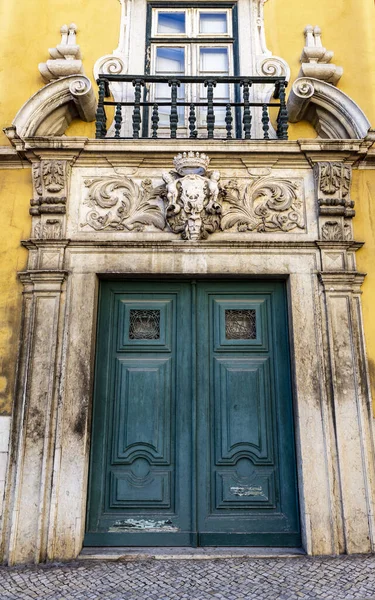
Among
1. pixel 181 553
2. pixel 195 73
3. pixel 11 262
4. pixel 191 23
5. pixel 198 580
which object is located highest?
pixel 191 23

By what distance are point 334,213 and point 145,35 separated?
9.90 ft

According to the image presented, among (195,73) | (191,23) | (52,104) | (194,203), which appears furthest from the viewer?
(191,23)

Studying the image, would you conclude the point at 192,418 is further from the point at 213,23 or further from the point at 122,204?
the point at 213,23

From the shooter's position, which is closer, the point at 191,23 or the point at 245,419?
the point at 245,419

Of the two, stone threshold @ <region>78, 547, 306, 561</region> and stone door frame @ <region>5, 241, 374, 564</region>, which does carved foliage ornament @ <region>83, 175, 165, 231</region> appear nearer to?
stone door frame @ <region>5, 241, 374, 564</region>

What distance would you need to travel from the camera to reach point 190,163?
4469 mm

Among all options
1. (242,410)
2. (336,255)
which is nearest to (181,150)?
(336,255)

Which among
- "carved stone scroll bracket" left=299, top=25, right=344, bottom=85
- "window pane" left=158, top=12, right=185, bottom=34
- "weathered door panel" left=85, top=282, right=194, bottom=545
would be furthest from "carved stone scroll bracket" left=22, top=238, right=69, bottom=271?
"carved stone scroll bracket" left=299, top=25, right=344, bottom=85

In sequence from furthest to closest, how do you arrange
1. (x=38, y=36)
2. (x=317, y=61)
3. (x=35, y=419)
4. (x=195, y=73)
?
(x=195, y=73), (x=38, y=36), (x=317, y=61), (x=35, y=419)

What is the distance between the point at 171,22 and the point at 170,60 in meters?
0.54

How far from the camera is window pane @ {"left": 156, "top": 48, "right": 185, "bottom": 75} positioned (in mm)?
5426

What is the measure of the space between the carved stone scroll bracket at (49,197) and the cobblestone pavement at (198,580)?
281cm

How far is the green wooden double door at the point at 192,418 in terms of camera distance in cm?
407

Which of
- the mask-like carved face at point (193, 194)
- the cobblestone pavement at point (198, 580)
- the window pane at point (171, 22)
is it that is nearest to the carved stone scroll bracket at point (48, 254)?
the mask-like carved face at point (193, 194)
